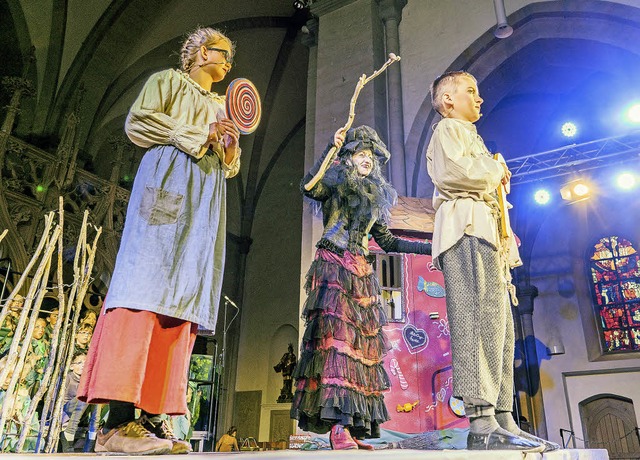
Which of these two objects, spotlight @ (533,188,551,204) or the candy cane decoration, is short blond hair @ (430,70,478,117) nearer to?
the candy cane decoration

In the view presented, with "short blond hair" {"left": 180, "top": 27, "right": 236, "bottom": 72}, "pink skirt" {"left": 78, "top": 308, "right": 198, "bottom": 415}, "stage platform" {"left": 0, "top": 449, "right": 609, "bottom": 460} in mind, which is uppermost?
"short blond hair" {"left": 180, "top": 27, "right": 236, "bottom": 72}

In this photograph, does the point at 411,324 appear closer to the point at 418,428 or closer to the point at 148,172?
the point at 418,428

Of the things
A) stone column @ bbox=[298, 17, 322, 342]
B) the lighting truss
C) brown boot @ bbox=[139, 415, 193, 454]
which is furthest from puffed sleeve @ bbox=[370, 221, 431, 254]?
the lighting truss

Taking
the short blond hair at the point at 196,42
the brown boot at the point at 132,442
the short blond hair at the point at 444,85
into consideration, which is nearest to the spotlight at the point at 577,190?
the short blond hair at the point at 444,85

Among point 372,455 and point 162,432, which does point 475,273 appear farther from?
point 162,432

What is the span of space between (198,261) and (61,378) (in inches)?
131

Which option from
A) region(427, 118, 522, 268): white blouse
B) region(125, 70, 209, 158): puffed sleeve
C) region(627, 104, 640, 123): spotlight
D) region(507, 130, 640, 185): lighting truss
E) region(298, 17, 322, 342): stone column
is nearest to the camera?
region(125, 70, 209, 158): puffed sleeve

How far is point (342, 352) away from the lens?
2.80 metres

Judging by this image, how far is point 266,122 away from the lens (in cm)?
1598

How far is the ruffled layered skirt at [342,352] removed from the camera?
2713 mm

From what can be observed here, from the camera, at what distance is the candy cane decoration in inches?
220

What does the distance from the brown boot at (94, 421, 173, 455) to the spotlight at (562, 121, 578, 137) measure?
14.7 metres

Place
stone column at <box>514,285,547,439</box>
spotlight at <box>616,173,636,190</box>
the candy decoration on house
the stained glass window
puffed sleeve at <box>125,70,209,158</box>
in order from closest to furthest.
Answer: puffed sleeve at <box>125,70,209,158</box>, the candy decoration on house, spotlight at <box>616,173,636,190</box>, the stained glass window, stone column at <box>514,285,547,439</box>

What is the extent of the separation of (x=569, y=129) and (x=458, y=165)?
1358cm
